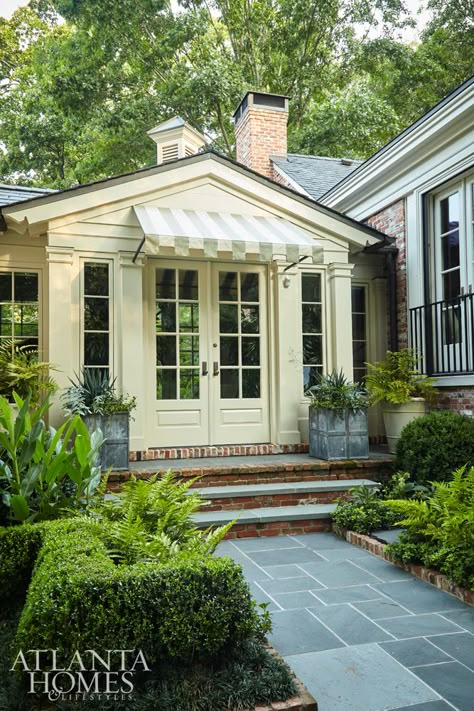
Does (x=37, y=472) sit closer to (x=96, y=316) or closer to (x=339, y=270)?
(x=96, y=316)

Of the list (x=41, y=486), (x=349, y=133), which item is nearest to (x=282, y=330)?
(x=41, y=486)

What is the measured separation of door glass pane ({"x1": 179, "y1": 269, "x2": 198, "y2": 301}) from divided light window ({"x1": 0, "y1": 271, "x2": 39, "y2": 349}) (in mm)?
1932

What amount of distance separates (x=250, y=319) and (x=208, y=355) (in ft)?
2.65

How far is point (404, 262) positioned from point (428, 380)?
203 cm

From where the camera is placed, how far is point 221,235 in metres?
6.62

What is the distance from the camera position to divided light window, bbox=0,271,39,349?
7.16 m

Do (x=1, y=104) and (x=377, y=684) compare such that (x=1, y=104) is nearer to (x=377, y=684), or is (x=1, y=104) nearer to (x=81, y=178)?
(x=81, y=178)

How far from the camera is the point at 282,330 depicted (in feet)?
24.8

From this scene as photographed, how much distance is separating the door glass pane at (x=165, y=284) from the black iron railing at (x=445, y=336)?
357cm

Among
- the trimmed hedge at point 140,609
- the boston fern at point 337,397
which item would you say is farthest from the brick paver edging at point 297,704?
the boston fern at point 337,397

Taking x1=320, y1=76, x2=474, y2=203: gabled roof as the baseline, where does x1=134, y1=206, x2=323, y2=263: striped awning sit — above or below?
below

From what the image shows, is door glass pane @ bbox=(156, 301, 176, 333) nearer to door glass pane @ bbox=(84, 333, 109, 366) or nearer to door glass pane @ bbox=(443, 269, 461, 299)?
door glass pane @ bbox=(84, 333, 109, 366)

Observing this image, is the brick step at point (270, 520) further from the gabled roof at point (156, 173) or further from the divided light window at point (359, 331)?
the gabled roof at point (156, 173)

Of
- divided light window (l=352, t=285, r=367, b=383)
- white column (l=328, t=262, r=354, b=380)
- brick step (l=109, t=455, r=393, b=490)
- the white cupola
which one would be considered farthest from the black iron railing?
the white cupola
